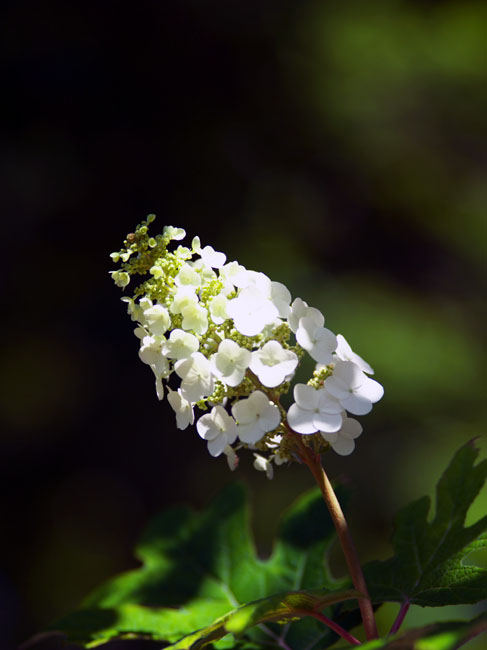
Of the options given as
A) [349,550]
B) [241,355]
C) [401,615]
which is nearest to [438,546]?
[401,615]

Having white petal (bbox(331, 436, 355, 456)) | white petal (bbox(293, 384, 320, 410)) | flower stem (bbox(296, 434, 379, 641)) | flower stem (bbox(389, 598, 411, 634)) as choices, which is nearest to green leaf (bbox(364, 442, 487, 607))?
flower stem (bbox(389, 598, 411, 634))

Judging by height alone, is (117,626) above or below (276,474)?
below

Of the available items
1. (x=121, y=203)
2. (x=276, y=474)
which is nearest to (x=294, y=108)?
(x=121, y=203)

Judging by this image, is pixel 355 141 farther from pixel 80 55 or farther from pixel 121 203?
pixel 80 55

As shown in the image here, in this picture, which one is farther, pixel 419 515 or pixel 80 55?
pixel 80 55

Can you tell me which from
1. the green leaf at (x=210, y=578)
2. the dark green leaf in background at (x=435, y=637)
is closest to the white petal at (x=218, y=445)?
the dark green leaf in background at (x=435, y=637)

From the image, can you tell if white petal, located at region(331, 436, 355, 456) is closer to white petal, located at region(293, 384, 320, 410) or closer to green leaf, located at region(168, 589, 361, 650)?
white petal, located at region(293, 384, 320, 410)

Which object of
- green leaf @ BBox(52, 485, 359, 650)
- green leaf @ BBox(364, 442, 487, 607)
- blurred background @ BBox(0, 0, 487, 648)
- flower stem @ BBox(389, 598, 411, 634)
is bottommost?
flower stem @ BBox(389, 598, 411, 634)
